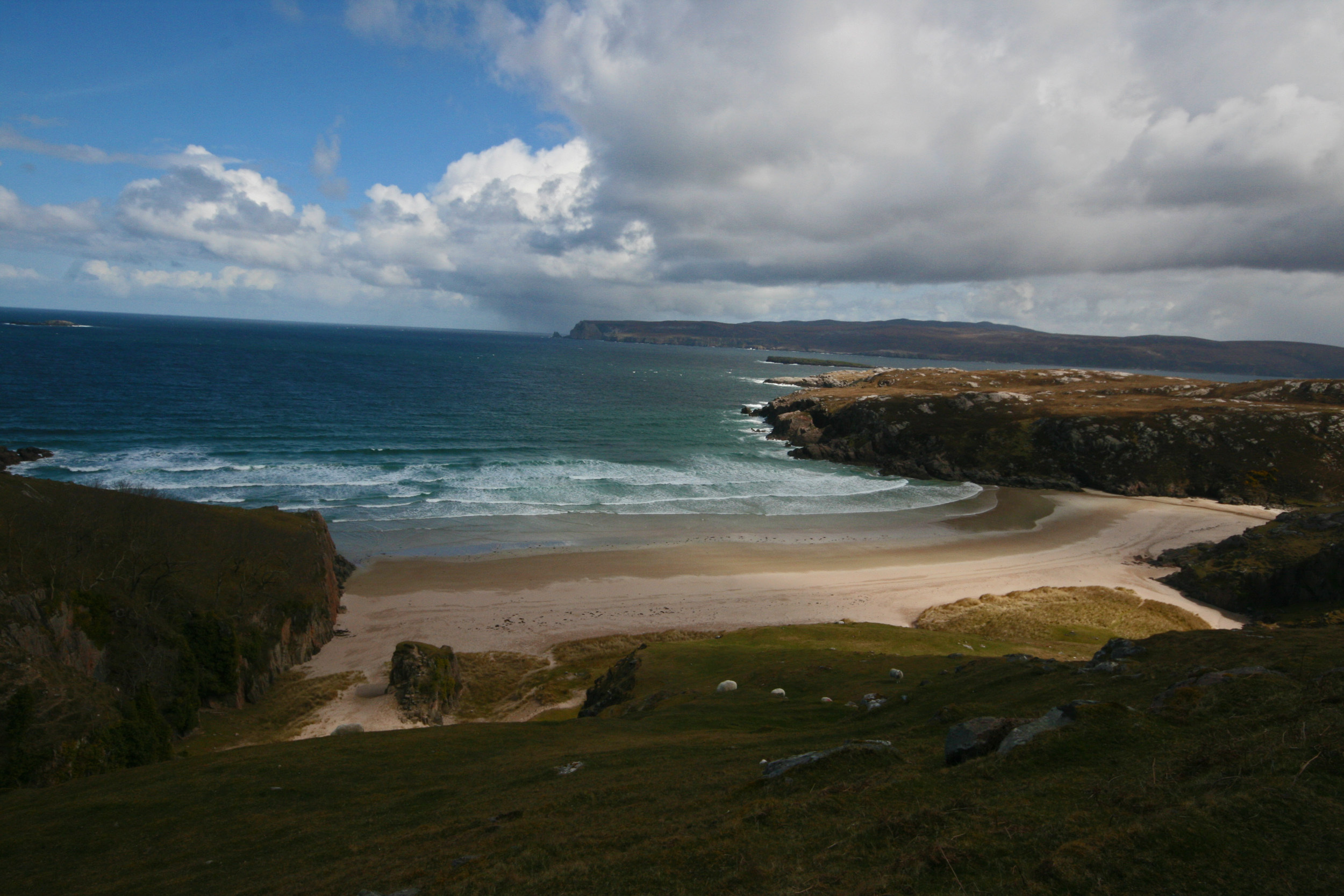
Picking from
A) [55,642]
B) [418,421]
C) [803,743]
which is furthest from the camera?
[418,421]

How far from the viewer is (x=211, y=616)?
94.3 feet

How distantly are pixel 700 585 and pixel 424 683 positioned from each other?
22.3m

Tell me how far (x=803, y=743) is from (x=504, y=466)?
69.6 metres

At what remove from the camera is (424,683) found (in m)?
30.4

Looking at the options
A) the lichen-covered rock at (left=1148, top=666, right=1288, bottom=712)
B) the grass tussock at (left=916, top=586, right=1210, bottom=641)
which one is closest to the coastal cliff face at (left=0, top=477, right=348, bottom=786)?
the lichen-covered rock at (left=1148, top=666, right=1288, bottom=712)

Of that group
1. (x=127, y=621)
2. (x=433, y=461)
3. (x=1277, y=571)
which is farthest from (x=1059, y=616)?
(x=433, y=461)

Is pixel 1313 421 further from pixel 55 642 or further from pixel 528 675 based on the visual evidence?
pixel 55 642

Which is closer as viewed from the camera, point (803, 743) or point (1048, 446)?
point (803, 743)

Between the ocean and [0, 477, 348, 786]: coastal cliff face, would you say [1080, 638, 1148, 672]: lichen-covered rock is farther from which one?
the ocean

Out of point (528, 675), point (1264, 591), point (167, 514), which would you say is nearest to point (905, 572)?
point (1264, 591)

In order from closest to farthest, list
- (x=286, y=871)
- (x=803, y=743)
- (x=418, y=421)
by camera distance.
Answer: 1. (x=286, y=871)
2. (x=803, y=743)
3. (x=418, y=421)

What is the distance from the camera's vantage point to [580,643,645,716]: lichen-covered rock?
28.0 metres

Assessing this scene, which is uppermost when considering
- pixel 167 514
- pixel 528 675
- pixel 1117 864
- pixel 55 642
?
pixel 1117 864

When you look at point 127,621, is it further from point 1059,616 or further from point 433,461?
point 433,461
